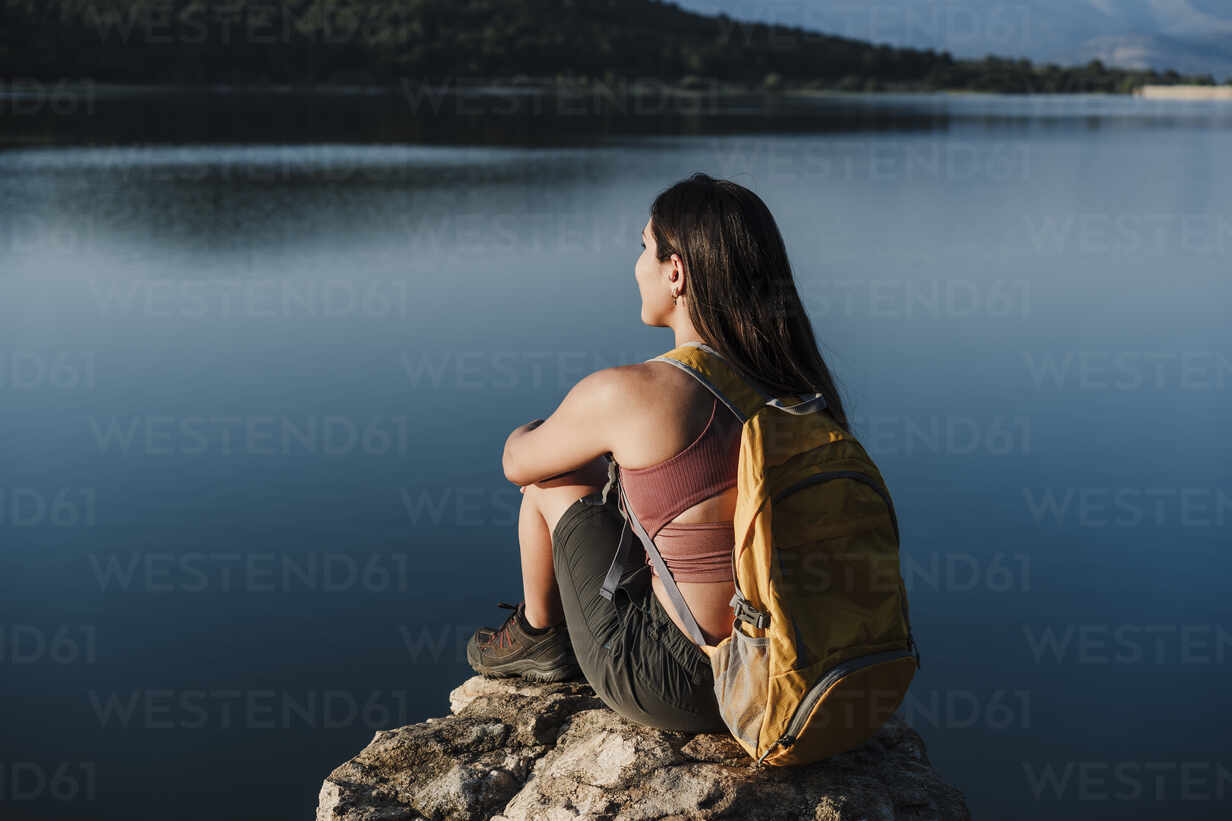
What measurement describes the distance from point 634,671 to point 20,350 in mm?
5118

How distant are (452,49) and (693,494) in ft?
128

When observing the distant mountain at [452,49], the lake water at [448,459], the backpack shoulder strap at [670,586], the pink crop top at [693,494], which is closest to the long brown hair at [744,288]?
the pink crop top at [693,494]

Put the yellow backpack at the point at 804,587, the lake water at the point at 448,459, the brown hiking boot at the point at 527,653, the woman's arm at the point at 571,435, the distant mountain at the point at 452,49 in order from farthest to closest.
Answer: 1. the distant mountain at the point at 452,49
2. the lake water at the point at 448,459
3. the brown hiking boot at the point at 527,653
4. the woman's arm at the point at 571,435
5. the yellow backpack at the point at 804,587

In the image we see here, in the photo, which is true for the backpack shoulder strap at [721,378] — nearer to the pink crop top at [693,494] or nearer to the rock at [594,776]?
the pink crop top at [693,494]

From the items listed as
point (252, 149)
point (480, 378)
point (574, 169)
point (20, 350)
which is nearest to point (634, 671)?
point (480, 378)

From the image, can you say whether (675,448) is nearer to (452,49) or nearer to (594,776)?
(594,776)

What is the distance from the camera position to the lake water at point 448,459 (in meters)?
2.80

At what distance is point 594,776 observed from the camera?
1.79 m

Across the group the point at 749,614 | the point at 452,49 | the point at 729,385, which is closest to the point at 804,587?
the point at 749,614

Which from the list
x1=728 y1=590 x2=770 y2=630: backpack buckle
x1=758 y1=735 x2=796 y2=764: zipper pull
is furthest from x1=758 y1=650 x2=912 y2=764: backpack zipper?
x1=728 y1=590 x2=770 y2=630: backpack buckle

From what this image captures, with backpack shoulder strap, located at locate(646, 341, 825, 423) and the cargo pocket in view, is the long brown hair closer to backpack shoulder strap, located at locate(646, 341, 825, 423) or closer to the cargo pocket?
backpack shoulder strap, located at locate(646, 341, 825, 423)

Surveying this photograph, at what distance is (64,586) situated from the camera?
11.1ft

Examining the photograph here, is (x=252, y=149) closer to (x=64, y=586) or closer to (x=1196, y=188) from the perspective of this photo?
(x=1196, y=188)

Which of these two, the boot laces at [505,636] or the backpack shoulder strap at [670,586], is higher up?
the backpack shoulder strap at [670,586]
